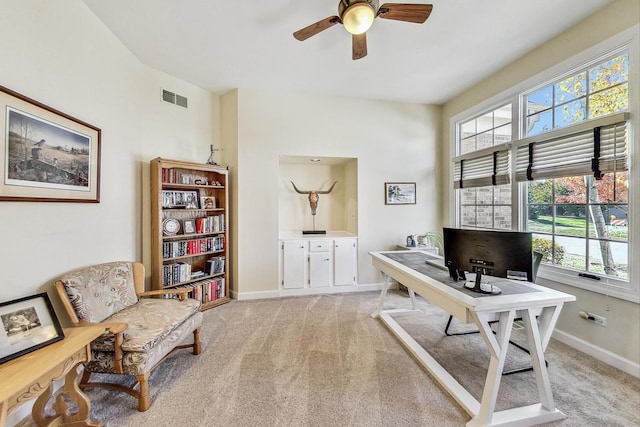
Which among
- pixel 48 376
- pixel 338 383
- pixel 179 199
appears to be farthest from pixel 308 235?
pixel 48 376

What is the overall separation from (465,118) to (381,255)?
256cm

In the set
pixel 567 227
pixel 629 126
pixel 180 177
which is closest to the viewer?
pixel 629 126

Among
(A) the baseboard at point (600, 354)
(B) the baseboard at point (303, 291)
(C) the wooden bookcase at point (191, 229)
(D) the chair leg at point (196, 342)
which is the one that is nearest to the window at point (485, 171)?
(A) the baseboard at point (600, 354)

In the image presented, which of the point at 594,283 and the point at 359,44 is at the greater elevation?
the point at 359,44

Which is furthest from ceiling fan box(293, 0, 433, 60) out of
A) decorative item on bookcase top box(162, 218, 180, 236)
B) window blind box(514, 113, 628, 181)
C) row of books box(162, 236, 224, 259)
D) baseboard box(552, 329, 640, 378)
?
baseboard box(552, 329, 640, 378)

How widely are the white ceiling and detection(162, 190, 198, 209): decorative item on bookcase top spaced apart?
4.94 feet

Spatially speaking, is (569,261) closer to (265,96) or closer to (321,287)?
(321,287)

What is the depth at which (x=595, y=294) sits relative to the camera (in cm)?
229

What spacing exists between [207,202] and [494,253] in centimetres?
326

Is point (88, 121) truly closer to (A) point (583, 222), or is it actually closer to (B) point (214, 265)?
(B) point (214, 265)

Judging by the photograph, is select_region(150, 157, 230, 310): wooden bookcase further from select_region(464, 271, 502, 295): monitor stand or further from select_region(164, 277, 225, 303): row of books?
select_region(464, 271, 502, 295): monitor stand

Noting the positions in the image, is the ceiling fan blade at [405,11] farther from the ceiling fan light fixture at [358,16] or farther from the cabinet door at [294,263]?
the cabinet door at [294,263]

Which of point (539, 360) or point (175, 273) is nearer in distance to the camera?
point (539, 360)

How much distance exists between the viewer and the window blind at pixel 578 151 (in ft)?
→ 7.02
